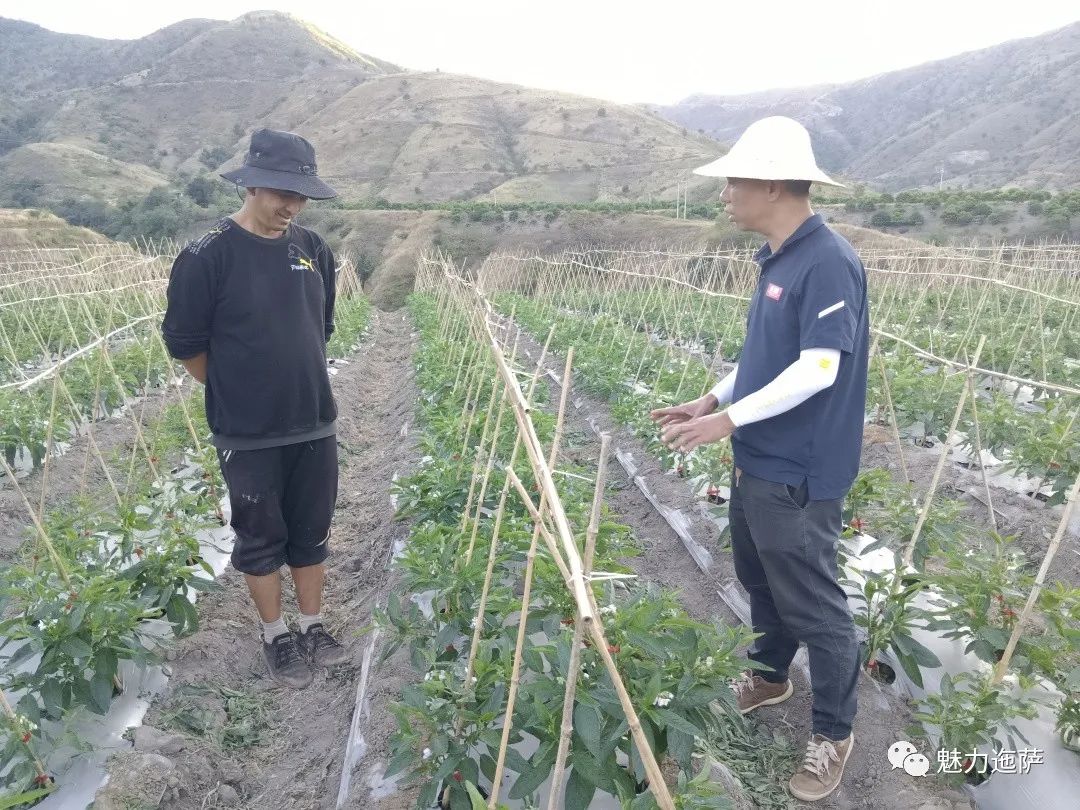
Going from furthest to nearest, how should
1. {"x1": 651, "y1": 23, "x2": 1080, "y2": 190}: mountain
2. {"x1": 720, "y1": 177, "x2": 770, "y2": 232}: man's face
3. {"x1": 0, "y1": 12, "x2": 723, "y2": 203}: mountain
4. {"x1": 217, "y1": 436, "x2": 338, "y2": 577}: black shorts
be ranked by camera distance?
{"x1": 651, "y1": 23, "x2": 1080, "y2": 190}: mountain, {"x1": 0, "y1": 12, "x2": 723, "y2": 203}: mountain, {"x1": 217, "y1": 436, "x2": 338, "y2": 577}: black shorts, {"x1": 720, "y1": 177, "x2": 770, "y2": 232}: man's face

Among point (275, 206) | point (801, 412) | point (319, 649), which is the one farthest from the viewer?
point (319, 649)

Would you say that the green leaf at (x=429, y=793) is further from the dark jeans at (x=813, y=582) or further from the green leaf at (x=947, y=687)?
the green leaf at (x=947, y=687)

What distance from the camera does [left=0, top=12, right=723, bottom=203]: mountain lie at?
168 feet

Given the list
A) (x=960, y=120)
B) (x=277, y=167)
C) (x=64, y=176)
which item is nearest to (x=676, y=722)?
(x=277, y=167)

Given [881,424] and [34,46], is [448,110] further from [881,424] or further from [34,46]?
[34,46]

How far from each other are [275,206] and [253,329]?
0.50 metres

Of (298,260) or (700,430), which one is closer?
(700,430)

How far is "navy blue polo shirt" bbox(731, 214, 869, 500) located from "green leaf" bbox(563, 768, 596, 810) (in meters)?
1.07

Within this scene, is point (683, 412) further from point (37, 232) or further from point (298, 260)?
point (37, 232)

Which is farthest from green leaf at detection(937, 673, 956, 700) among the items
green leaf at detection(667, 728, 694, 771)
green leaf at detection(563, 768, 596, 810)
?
green leaf at detection(563, 768, 596, 810)

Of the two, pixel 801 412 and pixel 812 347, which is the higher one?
pixel 812 347

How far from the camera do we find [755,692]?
2.78 metres

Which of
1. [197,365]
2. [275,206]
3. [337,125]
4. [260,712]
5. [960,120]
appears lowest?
[260,712]

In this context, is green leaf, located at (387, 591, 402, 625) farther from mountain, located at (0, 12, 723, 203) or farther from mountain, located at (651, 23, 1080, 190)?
mountain, located at (651, 23, 1080, 190)
